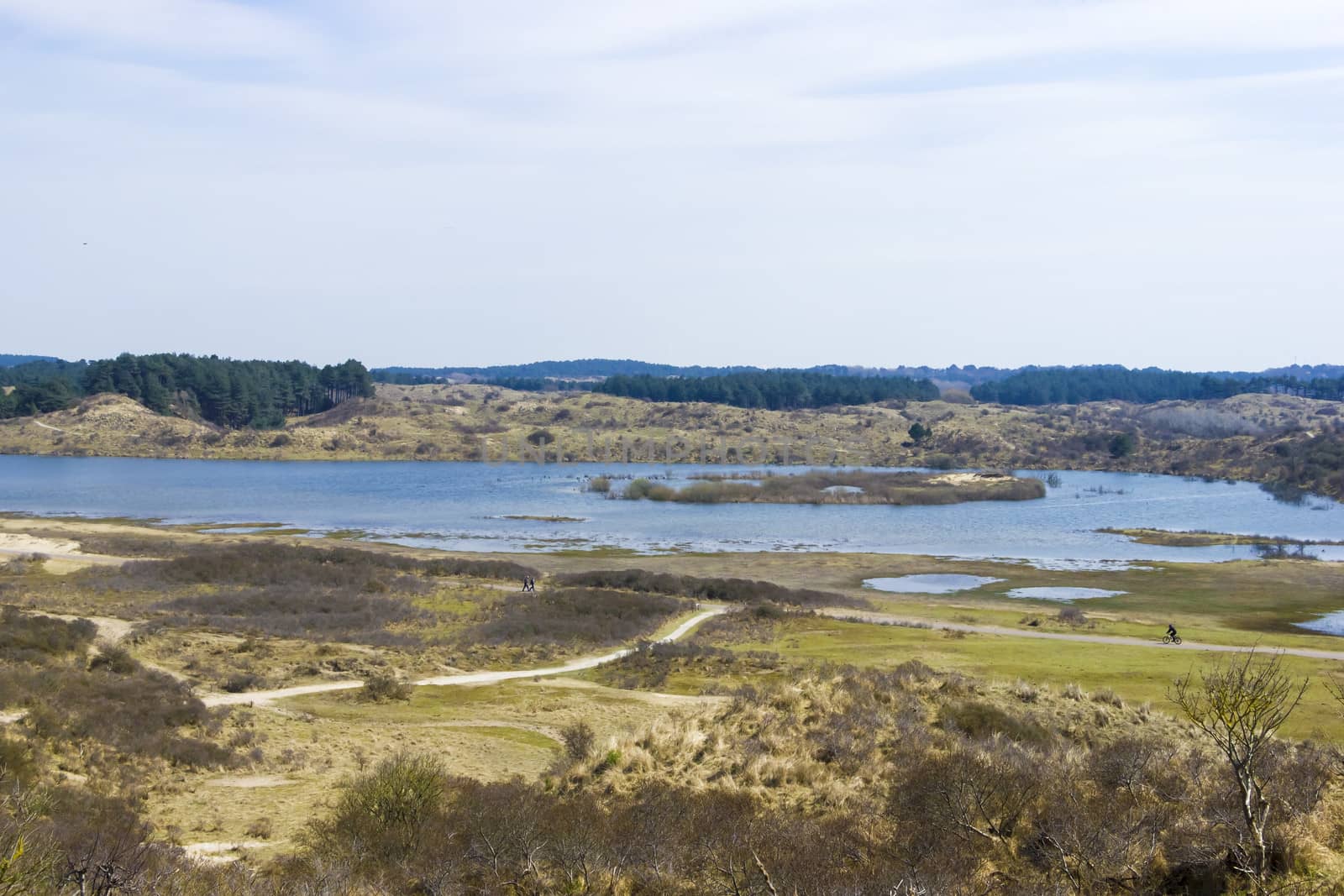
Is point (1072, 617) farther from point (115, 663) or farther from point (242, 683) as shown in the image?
point (115, 663)

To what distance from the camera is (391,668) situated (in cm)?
3506

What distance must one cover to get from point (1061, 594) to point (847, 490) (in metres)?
67.1

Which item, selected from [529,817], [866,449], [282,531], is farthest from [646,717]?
[866,449]

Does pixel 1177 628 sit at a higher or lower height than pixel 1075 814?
lower

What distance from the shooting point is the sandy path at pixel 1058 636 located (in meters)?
41.3

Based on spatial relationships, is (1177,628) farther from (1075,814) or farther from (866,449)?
(866,449)

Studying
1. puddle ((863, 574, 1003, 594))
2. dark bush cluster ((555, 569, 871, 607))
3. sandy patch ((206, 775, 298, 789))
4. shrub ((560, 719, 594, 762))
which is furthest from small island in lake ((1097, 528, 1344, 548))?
sandy patch ((206, 775, 298, 789))

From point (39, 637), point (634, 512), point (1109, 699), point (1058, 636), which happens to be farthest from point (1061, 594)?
point (634, 512)

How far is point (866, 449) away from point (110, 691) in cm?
16767

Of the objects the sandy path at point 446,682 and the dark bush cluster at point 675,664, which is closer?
the sandy path at point 446,682

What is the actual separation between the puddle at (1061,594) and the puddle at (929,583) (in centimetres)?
305

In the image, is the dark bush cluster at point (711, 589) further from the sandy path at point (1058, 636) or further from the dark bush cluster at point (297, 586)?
the dark bush cluster at point (297, 586)

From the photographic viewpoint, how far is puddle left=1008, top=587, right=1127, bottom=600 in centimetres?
6262

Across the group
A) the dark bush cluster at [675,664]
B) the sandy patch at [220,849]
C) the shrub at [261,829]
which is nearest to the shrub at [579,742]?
the shrub at [261,829]
